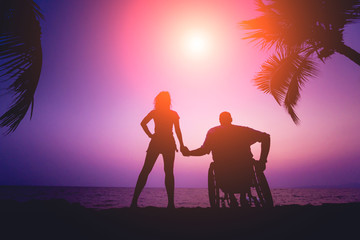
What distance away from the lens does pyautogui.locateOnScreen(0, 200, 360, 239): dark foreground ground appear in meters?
1.27

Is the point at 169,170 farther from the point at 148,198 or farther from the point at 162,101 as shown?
the point at 148,198

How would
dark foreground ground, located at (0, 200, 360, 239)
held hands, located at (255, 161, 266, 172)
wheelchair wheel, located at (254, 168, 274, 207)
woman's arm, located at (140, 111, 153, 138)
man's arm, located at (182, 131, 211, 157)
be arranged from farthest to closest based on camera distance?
woman's arm, located at (140, 111, 153, 138) → man's arm, located at (182, 131, 211, 157) → held hands, located at (255, 161, 266, 172) → wheelchair wheel, located at (254, 168, 274, 207) → dark foreground ground, located at (0, 200, 360, 239)

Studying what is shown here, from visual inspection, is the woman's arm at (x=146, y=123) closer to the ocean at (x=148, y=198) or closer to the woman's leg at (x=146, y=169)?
the woman's leg at (x=146, y=169)

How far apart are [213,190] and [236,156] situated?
0.59m

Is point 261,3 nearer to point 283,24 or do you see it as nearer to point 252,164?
point 283,24

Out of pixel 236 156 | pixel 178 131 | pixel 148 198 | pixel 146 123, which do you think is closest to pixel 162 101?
pixel 146 123

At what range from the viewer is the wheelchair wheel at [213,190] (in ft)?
8.69

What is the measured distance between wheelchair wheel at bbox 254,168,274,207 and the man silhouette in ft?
0.30

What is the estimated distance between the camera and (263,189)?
2459mm

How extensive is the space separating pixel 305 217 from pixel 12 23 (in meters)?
2.98

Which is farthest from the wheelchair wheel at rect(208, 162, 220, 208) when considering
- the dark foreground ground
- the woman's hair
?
the woman's hair

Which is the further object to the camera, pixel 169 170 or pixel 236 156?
pixel 169 170

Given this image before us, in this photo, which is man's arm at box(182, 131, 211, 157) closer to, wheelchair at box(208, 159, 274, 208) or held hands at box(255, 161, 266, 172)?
wheelchair at box(208, 159, 274, 208)

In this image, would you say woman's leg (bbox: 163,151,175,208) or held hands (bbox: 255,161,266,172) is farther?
woman's leg (bbox: 163,151,175,208)
